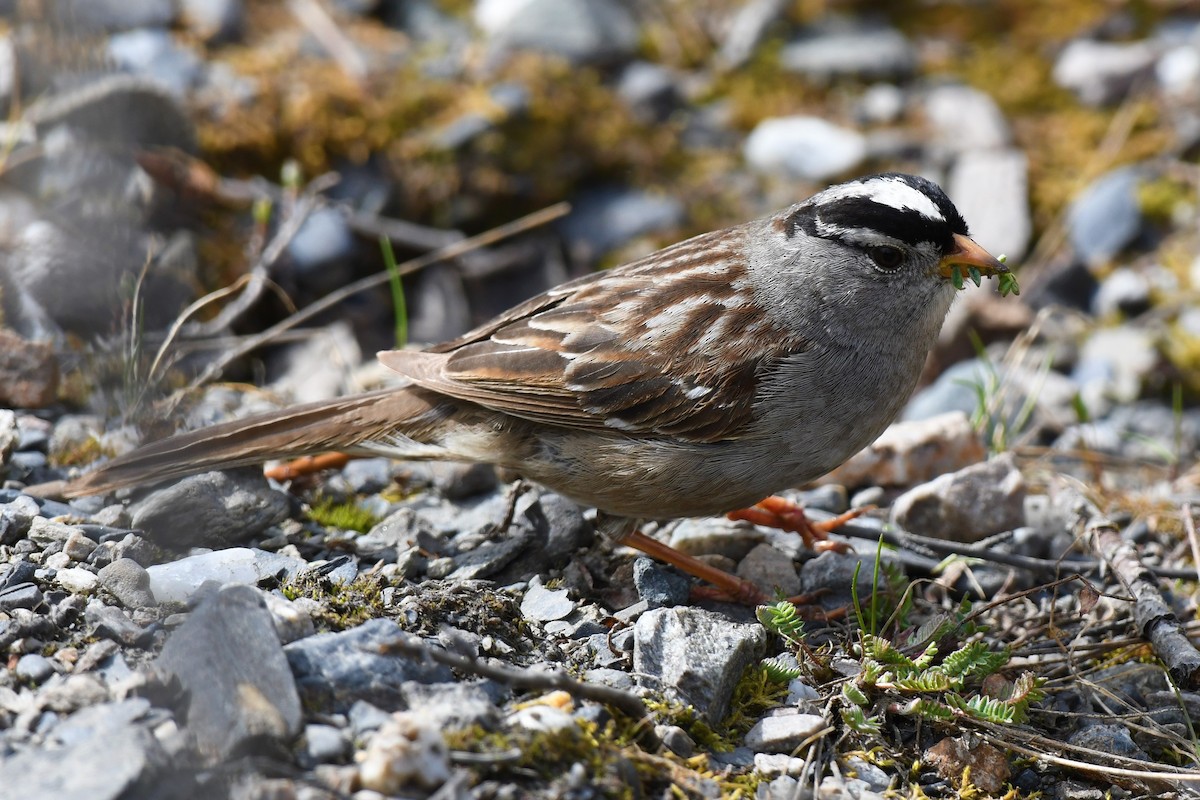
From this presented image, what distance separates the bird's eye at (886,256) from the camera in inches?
172

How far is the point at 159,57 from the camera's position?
682 cm

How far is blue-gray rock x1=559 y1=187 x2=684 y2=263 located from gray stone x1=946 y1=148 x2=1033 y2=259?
1663 mm

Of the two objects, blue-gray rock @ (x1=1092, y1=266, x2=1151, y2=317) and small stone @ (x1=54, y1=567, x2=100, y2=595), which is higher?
small stone @ (x1=54, y1=567, x2=100, y2=595)

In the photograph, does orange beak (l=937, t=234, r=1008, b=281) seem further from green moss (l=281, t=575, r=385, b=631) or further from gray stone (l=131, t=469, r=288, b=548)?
gray stone (l=131, t=469, r=288, b=548)

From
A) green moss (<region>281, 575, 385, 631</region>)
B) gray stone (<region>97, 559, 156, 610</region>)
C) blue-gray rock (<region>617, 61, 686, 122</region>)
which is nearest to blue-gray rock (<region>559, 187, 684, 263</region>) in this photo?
blue-gray rock (<region>617, 61, 686, 122</region>)

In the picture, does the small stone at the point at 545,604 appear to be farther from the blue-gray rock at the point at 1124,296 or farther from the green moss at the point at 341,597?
the blue-gray rock at the point at 1124,296

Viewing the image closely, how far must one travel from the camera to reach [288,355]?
621 centimetres

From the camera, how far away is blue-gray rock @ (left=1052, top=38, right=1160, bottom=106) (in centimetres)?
781

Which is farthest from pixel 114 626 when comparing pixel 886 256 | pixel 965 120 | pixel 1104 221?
pixel 965 120

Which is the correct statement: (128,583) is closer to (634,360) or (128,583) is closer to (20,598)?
(20,598)

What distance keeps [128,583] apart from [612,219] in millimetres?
4188

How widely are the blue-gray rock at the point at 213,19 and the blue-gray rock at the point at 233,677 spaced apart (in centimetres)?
499

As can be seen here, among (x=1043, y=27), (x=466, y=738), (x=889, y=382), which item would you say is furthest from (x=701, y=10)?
(x=466, y=738)

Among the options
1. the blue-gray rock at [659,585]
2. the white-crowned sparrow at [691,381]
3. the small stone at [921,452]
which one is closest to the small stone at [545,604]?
the blue-gray rock at [659,585]
